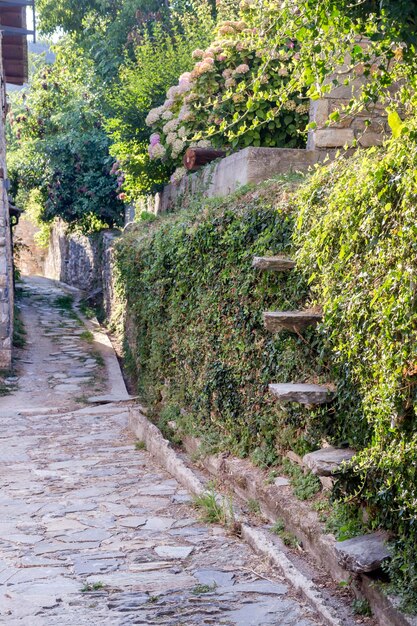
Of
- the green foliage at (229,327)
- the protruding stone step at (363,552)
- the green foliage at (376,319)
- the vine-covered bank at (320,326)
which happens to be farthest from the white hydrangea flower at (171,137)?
the protruding stone step at (363,552)

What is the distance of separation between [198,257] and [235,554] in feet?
11.9

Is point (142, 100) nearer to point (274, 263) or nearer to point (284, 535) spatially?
point (274, 263)

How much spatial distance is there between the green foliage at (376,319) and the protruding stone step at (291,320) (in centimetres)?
14

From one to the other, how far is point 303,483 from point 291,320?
3.69 feet

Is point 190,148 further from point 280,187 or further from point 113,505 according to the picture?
point 113,505

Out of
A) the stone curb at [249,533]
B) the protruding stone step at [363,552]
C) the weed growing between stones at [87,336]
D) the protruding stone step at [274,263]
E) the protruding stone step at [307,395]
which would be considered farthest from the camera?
the weed growing between stones at [87,336]

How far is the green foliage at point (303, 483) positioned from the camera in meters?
5.75

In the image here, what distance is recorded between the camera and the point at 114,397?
12.3m

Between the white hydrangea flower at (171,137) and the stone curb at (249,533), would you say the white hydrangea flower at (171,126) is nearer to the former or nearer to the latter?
the white hydrangea flower at (171,137)

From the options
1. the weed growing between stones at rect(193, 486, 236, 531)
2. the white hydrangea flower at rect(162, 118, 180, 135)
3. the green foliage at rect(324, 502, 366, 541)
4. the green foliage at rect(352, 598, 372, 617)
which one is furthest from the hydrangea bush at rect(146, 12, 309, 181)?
the green foliage at rect(352, 598, 372, 617)

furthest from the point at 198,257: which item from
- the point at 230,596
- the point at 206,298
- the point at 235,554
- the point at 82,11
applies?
the point at 82,11

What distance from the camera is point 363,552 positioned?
441 cm

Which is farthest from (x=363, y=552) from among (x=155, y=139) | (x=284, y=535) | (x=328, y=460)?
(x=155, y=139)

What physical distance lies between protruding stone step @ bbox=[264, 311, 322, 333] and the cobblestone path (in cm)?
151
